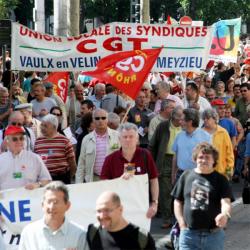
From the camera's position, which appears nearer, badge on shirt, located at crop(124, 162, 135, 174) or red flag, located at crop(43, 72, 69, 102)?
badge on shirt, located at crop(124, 162, 135, 174)

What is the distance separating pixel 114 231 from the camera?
6.77m

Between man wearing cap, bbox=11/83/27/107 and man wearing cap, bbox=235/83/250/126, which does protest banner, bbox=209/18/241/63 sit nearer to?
man wearing cap, bbox=235/83/250/126

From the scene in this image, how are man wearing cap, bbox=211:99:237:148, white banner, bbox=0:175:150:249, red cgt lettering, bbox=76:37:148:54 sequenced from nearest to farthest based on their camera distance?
white banner, bbox=0:175:150:249 → red cgt lettering, bbox=76:37:148:54 → man wearing cap, bbox=211:99:237:148

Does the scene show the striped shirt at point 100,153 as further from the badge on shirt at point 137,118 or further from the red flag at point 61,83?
the red flag at point 61,83

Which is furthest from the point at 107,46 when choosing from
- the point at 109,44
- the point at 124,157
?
the point at 124,157

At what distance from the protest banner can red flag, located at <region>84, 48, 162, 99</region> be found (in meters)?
6.05

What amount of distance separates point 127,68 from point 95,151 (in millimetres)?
2750

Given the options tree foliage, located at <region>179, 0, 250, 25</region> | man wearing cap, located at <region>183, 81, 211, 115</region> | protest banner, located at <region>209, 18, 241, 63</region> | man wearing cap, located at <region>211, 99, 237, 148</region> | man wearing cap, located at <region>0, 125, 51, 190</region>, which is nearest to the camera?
man wearing cap, located at <region>0, 125, 51, 190</region>

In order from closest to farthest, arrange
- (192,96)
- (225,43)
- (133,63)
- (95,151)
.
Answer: (95,151)
(133,63)
(192,96)
(225,43)

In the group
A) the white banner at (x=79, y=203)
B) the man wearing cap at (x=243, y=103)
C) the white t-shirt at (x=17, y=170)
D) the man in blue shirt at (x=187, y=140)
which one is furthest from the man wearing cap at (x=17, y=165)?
the man wearing cap at (x=243, y=103)

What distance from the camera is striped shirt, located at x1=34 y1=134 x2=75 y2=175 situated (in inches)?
456

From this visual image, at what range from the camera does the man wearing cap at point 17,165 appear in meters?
9.81

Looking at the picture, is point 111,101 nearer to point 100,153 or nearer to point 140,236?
point 100,153

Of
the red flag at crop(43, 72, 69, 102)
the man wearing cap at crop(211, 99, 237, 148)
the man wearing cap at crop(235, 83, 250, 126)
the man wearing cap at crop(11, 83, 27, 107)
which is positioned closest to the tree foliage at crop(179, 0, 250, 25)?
the man wearing cap at crop(235, 83, 250, 126)
